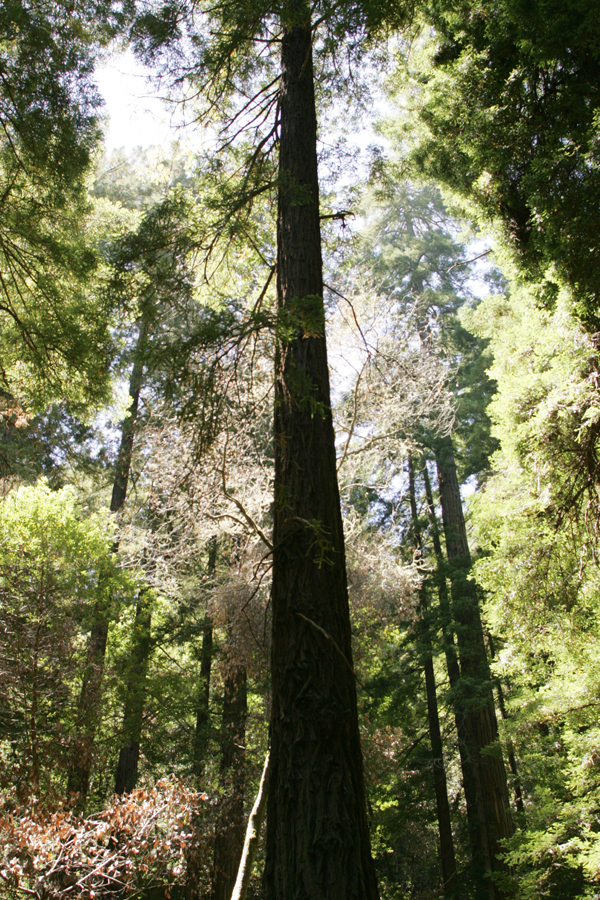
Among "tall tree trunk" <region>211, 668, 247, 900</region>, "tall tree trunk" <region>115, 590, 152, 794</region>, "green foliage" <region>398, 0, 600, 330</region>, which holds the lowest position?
"tall tree trunk" <region>211, 668, 247, 900</region>

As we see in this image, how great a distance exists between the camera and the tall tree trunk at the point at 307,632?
1.99 m

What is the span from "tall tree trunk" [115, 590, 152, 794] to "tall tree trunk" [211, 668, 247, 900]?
148cm

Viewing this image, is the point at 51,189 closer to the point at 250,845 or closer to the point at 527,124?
the point at 527,124

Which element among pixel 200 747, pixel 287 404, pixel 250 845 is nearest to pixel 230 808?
pixel 200 747

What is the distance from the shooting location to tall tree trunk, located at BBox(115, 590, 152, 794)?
9.06 m

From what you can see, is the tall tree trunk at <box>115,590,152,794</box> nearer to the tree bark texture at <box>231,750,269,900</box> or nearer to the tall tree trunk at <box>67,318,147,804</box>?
the tall tree trunk at <box>67,318,147,804</box>

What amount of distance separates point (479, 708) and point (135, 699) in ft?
19.8

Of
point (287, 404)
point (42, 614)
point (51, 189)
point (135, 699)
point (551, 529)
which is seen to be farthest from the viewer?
point (135, 699)

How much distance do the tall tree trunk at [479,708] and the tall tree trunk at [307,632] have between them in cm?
804

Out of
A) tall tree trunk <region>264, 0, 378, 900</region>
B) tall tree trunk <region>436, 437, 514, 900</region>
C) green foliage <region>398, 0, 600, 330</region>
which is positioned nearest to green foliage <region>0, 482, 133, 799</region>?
tall tree trunk <region>264, 0, 378, 900</region>

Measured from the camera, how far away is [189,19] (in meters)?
5.01

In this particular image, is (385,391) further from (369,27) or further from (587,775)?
(587,775)

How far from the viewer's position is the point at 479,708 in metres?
10.1

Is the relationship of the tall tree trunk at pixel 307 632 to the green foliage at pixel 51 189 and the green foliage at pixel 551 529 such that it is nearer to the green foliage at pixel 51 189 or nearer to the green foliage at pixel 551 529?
the green foliage at pixel 51 189
